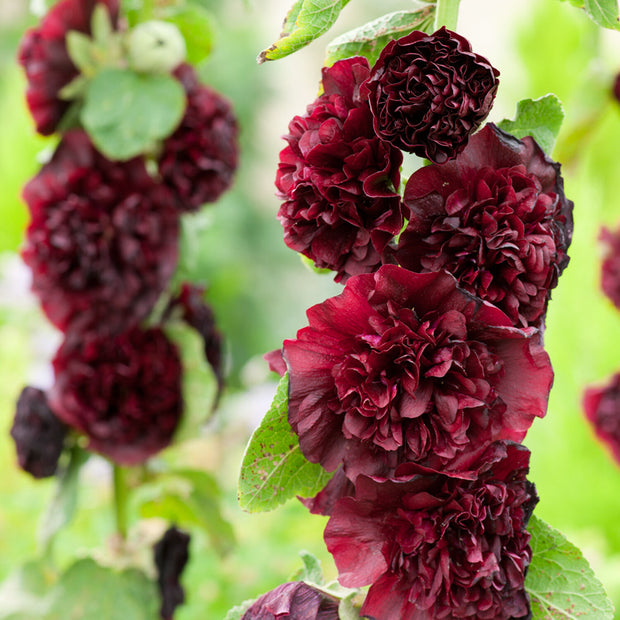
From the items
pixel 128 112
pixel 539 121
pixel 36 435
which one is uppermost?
pixel 539 121

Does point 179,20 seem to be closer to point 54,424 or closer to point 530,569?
point 54,424

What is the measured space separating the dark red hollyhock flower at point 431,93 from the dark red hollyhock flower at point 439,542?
0.62ft

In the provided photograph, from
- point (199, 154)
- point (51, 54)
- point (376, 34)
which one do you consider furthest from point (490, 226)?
point (51, 54)

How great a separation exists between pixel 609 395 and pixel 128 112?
2.64ft

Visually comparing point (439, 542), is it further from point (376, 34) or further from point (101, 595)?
point (101, 595)

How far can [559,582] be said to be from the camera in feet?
1.76

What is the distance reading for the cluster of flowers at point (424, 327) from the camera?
1.51 ft

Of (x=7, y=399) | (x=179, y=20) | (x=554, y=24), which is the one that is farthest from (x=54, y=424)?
(x=554, y=24)

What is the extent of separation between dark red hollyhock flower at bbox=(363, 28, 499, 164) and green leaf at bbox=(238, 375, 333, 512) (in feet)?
0.55

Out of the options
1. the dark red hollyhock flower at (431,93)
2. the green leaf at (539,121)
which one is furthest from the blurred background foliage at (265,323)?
the dark red hollyhock flower at (431,93)

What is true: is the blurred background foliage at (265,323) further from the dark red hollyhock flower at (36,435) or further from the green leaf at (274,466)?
the green leaf at (274,466)

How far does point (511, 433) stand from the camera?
0.49 metres

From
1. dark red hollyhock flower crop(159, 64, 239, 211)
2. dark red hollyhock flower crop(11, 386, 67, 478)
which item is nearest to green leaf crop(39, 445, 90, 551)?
dark red hollyhock flower crop(11, 386, 67, 478)

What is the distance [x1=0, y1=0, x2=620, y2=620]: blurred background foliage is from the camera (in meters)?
1.30
